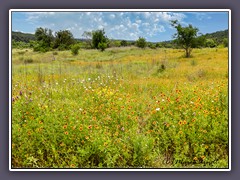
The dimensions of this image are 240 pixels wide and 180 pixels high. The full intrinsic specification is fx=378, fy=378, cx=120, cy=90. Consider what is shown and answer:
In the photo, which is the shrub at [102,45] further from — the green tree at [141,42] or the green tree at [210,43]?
the green tree at [210,43]

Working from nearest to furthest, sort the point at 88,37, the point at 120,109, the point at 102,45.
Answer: the point at 88,37 → the point at 102,45 → the point at 120,109

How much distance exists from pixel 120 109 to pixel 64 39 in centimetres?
130

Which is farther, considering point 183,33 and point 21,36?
point 183,33

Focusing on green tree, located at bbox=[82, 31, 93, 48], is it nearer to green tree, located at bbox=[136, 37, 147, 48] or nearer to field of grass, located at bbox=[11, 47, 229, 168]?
field of grass, located at bbox=[11, 47, 229, 168]

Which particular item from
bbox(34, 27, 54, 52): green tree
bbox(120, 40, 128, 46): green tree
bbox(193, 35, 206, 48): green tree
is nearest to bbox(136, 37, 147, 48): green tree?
bbox(120, 40, 128, 46): green tree

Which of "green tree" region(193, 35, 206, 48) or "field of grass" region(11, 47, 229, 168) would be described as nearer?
"field of grass" region(11, 47, 229, 168)

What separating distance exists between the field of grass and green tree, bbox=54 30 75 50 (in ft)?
0.70

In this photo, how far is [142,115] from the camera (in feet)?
17.9

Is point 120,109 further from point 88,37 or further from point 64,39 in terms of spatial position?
point 64,39

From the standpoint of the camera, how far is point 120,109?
5.60 metres

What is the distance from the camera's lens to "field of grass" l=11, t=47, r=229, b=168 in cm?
485

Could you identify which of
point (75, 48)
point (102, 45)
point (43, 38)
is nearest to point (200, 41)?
point (102, 45)

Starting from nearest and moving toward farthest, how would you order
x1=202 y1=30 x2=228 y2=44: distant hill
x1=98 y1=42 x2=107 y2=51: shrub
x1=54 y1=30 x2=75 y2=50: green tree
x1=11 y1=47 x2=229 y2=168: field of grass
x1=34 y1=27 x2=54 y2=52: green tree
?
1. x1=11 y1=47 x2=229 y2=168: field of grass
2. x1=202 y1=30 x2=228 y2=44: distant hill
3. x1=34 y1=27 x2=54 y2=52: green tree
4. x1=54 y1=30 x2=75 y2=50: green tree
5. x1=98 y1=42 x2=107 y2=51: shrub

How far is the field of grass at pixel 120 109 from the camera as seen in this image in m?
4.85
